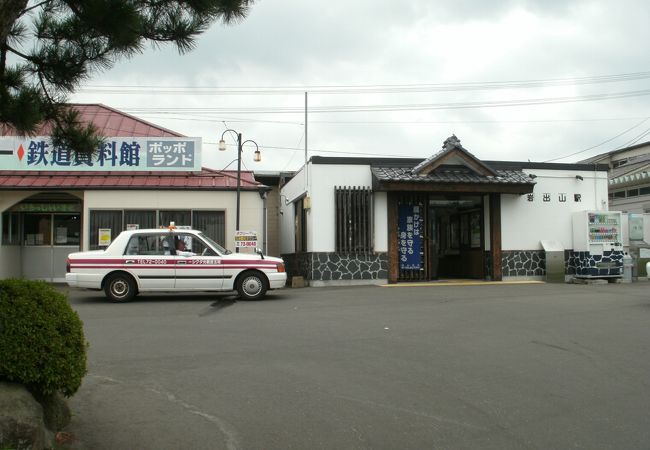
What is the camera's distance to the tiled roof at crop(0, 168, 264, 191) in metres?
18.3

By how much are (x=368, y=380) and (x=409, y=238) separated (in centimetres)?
1242

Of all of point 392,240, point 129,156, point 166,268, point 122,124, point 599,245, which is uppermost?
point 122,124

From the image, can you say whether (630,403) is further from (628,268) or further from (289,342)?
(628,268)

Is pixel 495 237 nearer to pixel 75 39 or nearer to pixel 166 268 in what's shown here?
pixel 166 268

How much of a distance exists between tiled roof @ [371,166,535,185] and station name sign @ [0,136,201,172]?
6.33 metres

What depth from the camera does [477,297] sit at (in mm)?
13328

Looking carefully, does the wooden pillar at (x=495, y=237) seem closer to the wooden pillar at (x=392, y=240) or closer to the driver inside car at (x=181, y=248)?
the wooden pillar at (x=392, y=240)

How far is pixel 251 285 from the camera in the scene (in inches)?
528

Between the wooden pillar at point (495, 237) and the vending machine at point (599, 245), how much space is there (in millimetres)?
2722

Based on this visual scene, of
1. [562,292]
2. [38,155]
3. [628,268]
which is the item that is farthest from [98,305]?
[628,268]

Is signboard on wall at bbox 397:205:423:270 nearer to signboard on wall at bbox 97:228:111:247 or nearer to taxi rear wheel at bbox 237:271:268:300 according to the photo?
Answer: taxi rear wheel at bbox 237:271:268:300

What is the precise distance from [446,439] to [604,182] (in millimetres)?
17733

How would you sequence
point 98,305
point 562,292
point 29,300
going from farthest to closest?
point 562,292, point 98,305, point 29,300

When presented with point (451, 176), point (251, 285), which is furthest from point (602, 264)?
point (251, 285)
